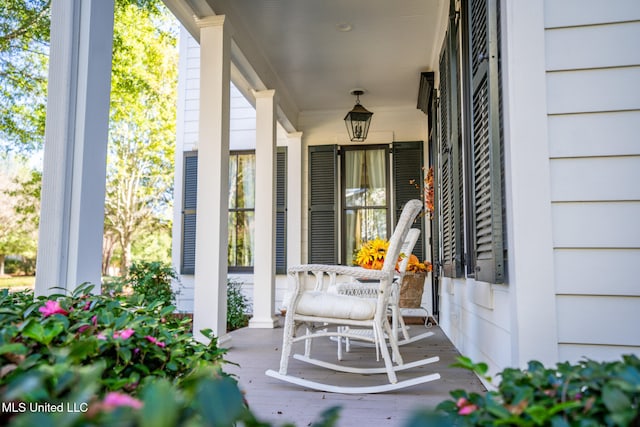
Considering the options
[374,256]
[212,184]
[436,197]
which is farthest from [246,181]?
[374,256]

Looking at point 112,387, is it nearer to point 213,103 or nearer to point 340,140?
point 213,103

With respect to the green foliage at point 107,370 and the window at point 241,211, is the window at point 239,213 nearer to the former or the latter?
the window at point 241,211

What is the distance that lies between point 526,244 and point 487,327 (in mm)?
1059

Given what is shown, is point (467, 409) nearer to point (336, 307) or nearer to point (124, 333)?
point (124, 333)

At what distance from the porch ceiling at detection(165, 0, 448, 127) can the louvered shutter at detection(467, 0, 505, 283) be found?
2.06 m

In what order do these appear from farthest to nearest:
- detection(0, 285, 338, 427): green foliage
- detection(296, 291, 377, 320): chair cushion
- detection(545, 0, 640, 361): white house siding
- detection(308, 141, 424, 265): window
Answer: detection(308, 141, 424, 265): window → detection(296, 291, 377, 320): chair cushion → detection(545, 0, 640, 361): white house siding → detection(0, 285, 338, 427): green foliage

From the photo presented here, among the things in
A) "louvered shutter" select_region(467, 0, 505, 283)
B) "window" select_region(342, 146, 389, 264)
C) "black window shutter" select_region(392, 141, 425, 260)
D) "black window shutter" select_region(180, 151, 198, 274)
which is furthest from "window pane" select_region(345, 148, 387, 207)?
"louvered shutter" select_region(467, 0, 505, 283)

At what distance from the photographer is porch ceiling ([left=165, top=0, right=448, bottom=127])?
427cm

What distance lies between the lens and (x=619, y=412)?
599 millimetres

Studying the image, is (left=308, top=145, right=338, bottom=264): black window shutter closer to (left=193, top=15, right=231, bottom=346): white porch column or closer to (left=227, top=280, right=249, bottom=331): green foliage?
(left=227, top=280, right=249, bottom=331): green foliage

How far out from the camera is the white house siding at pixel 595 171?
1.55m

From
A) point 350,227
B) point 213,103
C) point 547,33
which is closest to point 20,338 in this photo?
point 547,33

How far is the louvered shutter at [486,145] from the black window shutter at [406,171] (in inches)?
163

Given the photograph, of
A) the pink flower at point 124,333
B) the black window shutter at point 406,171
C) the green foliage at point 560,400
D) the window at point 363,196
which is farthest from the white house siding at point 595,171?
the window at point 363,196
